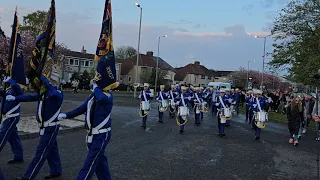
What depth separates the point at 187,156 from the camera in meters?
9.17

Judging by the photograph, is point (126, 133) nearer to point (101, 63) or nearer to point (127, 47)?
point (101, 63)

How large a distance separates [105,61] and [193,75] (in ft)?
281

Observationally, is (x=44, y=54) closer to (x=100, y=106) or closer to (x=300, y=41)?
(x=100, y=106)

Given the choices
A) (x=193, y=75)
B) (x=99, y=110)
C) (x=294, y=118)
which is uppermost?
(x=193, y=75)

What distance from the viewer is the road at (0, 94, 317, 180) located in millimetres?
7281

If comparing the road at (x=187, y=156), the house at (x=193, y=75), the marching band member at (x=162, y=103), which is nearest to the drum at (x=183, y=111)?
the road at (x=187, y=156)

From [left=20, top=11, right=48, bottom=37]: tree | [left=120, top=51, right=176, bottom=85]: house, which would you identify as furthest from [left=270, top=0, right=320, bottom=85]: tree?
[left=120, top=51, right=176, bottom=85]: house

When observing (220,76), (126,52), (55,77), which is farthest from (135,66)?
(55,77)

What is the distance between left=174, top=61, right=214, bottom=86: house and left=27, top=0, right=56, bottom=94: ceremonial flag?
269ft

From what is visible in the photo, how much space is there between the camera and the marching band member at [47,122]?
5.94 m

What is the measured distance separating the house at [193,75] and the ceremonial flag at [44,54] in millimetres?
82053

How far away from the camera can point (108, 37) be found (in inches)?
219

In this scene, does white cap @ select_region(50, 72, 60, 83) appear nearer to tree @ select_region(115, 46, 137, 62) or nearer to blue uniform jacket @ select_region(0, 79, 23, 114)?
blue uniform jacket @ select_region(0, 79, 23, 114)

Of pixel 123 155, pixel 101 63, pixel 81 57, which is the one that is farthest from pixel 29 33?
pixel 101 63
